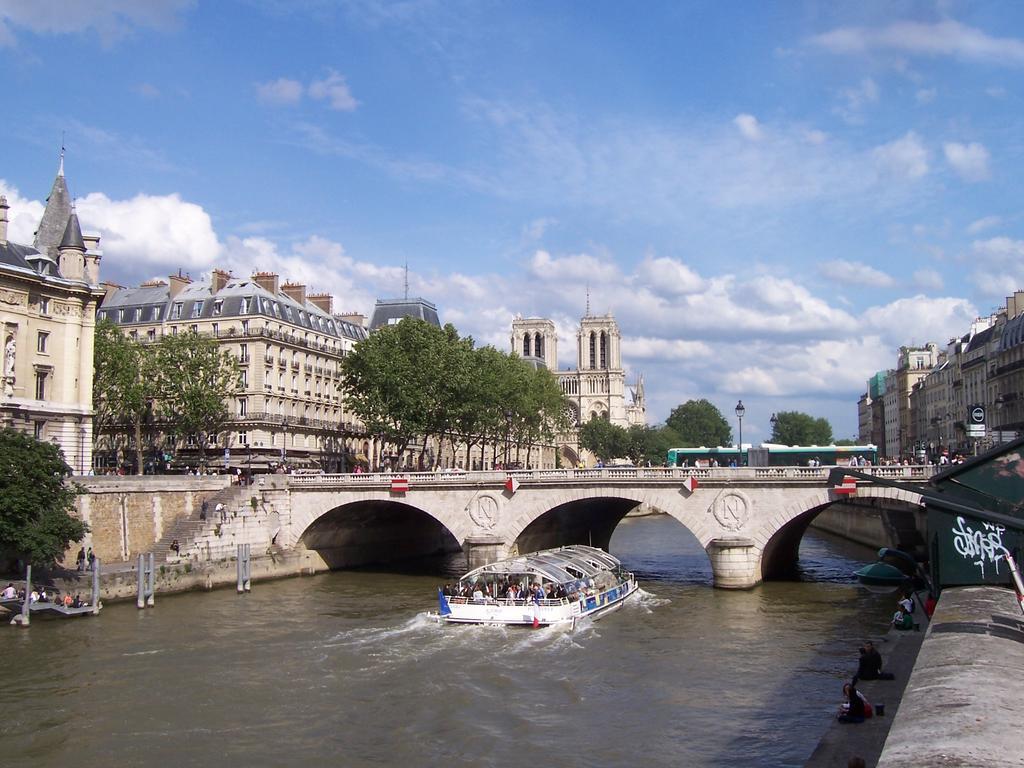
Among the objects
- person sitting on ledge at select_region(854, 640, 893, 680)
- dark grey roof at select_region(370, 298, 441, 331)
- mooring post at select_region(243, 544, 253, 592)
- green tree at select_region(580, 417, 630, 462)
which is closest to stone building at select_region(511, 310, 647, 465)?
green tree at select_region(580, 417, 630, 462)

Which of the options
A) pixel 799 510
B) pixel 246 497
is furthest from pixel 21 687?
pixel 799 510

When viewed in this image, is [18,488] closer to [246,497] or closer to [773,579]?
[246,497]

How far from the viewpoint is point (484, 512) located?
51.6m

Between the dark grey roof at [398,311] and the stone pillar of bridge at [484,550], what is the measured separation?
200ft

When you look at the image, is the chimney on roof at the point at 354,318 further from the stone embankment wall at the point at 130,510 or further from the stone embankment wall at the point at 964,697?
the stone embankment wall at the point at 964,697

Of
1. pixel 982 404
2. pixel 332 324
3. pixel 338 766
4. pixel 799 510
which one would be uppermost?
pixel 332 324

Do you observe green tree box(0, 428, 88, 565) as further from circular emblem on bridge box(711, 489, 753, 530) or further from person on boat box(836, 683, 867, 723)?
person on boat box(836, 683, 867, 723)

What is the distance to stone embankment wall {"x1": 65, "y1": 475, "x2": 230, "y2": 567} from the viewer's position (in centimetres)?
4822

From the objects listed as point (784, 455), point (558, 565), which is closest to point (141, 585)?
point (558, 565)

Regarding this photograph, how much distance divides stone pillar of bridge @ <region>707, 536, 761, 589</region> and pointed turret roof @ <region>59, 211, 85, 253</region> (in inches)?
1529

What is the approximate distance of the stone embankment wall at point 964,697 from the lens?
371 inches

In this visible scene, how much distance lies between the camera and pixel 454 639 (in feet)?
117

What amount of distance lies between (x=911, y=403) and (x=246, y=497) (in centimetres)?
10159

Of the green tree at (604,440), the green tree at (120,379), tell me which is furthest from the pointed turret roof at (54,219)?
the green tree at (604,440)
